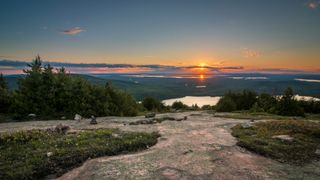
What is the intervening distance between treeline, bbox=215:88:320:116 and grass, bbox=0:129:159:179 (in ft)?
114

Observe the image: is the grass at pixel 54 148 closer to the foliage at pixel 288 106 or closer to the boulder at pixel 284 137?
the boulder at pixel 284 137

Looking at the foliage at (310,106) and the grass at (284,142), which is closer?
the grass at (284,142)

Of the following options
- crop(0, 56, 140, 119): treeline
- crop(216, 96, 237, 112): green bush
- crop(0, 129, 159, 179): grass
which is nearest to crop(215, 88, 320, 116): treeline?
crop(216, 96, 237, 112): green bush

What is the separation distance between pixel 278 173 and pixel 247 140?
484 cm

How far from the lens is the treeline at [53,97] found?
31.4 m

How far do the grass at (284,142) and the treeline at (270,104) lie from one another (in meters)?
27.6

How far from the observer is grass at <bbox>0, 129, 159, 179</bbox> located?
11.5m

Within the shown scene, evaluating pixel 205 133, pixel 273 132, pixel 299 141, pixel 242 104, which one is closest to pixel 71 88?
pixel 205 133

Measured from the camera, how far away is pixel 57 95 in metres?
33.4

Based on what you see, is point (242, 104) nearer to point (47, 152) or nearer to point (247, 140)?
point (247, 140)

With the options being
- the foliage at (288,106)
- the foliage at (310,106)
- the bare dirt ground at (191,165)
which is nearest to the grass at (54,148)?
the bare dirt ground at (191,165)

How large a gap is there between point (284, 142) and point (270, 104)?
37.1m

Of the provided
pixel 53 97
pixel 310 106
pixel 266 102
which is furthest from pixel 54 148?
pixel 310 106

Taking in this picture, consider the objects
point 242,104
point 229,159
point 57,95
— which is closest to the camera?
point 229,159
